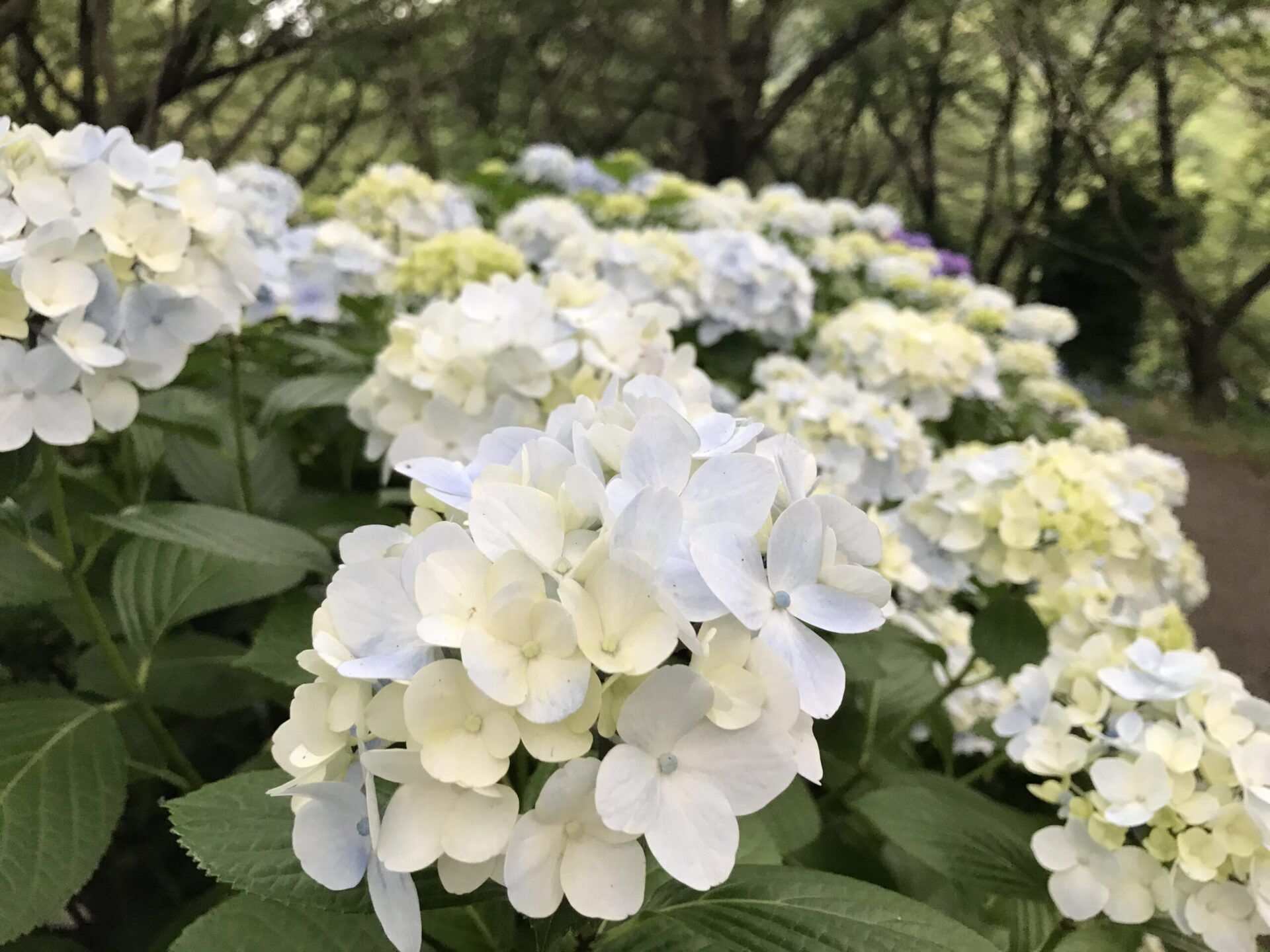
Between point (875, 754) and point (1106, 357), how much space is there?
3210 mm

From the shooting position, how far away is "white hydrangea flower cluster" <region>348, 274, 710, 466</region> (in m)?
0.79

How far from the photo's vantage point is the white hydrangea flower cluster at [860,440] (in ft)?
3.84

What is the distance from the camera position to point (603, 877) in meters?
0.33

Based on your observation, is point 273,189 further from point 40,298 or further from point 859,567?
point 859,567

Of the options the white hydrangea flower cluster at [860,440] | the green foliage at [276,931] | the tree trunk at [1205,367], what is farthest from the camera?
the tree trunk at [1205,367]

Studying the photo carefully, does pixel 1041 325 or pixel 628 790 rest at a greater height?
pixel 1041 325

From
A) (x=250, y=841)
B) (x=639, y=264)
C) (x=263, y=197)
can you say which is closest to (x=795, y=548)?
(x=250, y=841)

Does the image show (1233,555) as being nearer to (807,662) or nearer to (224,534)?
(807,662)

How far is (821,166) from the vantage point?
5.27 metres

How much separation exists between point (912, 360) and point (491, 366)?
34.6 inches

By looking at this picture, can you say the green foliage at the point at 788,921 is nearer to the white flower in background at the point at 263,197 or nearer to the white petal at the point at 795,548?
the white petal at the point at 795,548

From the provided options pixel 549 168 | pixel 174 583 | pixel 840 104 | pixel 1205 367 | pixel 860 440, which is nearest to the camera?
pixel 174 583

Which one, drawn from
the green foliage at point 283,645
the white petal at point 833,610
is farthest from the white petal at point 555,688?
the green foliage at point 283,645

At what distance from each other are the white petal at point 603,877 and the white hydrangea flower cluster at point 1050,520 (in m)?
0.62
